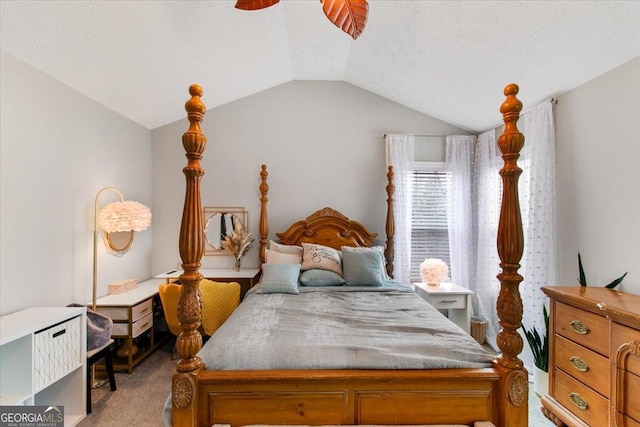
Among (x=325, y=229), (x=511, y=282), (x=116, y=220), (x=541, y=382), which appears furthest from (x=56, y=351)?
(x=541, y=382)

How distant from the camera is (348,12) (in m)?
1.60

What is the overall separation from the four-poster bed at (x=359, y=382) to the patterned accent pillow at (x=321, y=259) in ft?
5.26

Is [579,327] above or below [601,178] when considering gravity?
below

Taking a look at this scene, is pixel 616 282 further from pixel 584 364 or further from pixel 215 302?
pixel 215 302

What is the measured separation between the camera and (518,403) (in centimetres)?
138

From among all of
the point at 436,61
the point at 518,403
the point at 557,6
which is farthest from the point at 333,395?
the point at 436,61

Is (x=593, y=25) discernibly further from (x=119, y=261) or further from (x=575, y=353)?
(x=119, y=261)

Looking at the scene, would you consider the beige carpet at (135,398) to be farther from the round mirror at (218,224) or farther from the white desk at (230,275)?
the round mirror at (218,224)

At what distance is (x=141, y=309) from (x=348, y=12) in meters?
2.88

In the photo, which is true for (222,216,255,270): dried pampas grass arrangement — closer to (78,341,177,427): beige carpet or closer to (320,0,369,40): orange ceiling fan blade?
(78,341,177,427): beige carpet

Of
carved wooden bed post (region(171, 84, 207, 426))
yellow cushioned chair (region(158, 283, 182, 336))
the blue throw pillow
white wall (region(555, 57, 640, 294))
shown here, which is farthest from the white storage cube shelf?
white wall (region(555, 57, 640, 294))

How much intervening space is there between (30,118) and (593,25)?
3.67 metres

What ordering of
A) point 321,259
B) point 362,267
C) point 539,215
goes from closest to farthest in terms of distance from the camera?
point 539,215, point 362,267, point 321,259

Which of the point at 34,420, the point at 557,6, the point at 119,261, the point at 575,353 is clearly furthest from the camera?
the point at 119,261
